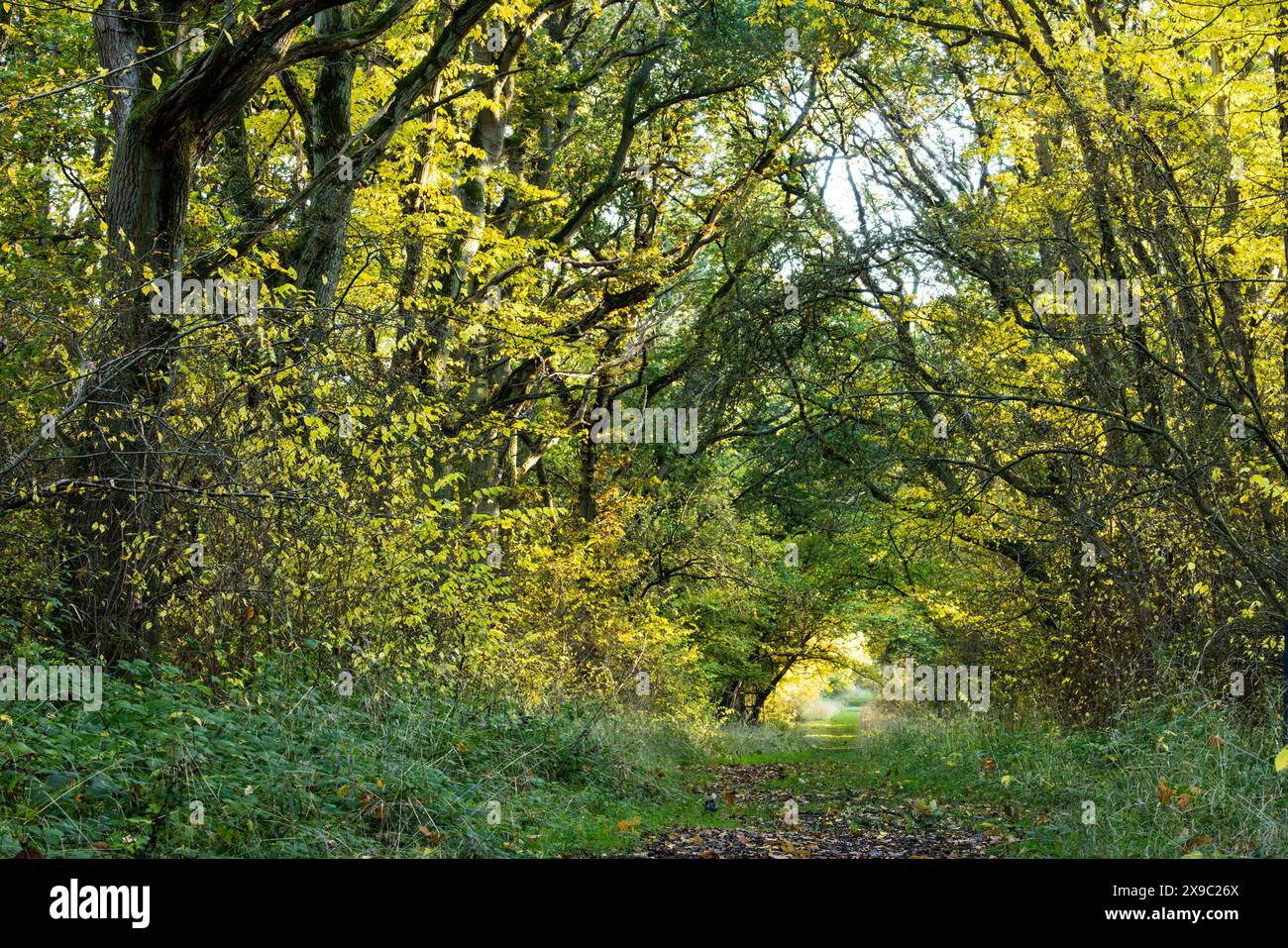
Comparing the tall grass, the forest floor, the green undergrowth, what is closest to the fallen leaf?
the tall grass

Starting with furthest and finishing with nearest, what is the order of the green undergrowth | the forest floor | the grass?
1. the forest floor
2. the grass
3. the green undergrowth

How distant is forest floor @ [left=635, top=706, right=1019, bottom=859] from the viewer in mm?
8938

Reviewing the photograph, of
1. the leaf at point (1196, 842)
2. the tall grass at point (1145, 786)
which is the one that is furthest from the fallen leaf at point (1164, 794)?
the leaf at point (1196, 842)

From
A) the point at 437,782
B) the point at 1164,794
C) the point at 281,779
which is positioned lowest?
the point at 1164,794

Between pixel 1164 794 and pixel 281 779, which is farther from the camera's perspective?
pixel 1164 794

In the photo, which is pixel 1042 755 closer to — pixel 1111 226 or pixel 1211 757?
pixel 1211 757

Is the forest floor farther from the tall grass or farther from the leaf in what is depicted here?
the leaf

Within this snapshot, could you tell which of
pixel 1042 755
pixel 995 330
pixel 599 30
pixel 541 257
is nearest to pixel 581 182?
pixel 599 30

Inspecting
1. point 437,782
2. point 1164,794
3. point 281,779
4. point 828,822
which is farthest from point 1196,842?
point 281,779

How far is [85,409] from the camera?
7547mm

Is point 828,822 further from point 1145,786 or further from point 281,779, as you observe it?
point 281,779

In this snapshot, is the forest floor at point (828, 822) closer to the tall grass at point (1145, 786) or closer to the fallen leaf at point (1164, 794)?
the tall grass at point (1145, 786)

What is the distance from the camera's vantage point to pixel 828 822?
11055 mm
